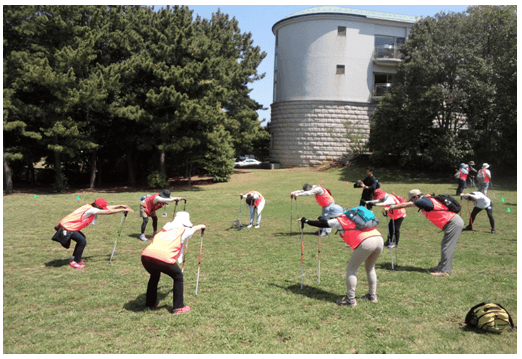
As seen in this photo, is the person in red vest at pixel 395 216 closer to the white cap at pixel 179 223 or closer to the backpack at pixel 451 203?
the backpack at pixel 451 203

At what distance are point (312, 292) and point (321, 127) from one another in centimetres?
3591

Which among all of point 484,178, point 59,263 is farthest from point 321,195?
point 484,178

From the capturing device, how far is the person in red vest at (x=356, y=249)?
279 inches

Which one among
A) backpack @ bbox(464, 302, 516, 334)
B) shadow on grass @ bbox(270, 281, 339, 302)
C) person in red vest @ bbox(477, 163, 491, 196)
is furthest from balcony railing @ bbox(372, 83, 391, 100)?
backpack @ bbox(464, 302, 516, 334)

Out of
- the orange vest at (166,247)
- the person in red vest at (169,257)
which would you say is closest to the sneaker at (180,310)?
the person in red vest at (169,257)

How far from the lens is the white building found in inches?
1666

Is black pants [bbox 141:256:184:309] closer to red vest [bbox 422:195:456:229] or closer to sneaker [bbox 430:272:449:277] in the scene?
sneaker [bbox 430:272:449:277]

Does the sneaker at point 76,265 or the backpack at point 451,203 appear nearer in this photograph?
the backpack at point 451,203

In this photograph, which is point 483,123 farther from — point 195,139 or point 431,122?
point 195,139

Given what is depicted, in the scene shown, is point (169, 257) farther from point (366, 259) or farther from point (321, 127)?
point (321, 127)

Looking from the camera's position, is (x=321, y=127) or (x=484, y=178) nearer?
(x=484, y=178)

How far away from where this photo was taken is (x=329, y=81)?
42438mm

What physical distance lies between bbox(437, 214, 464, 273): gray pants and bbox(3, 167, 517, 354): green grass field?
0.29m

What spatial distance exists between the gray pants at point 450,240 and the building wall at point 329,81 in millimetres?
33887
